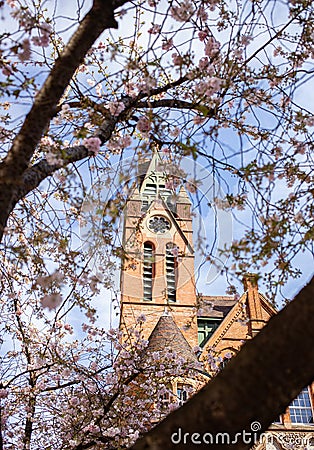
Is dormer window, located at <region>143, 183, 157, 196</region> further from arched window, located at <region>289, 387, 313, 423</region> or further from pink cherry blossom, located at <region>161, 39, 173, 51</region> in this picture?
arched window, located at <region>289, 387, 313, 423</region>

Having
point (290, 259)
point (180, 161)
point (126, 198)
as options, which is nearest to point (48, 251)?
point (126, 198)

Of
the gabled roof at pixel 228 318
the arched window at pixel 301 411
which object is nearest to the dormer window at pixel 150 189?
the gabled roof at pixel 228 318

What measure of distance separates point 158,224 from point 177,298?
15333mm

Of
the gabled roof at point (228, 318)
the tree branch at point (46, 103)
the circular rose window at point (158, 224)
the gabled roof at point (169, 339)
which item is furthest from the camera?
the gabled roof at point (228, 318)

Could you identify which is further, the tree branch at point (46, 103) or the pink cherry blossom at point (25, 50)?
the pink cherry blossom at point (25, 50)

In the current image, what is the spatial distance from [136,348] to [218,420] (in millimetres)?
5480

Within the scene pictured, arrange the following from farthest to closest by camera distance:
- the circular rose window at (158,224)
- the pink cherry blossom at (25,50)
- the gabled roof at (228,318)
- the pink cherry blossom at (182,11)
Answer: the gabled roof at (228,318), the circular rose window at (158,224), the pink cherry blossom at (182,11), the pink cherry blossom at (25,50)

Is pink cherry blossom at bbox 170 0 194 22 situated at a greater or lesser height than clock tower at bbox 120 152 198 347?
greater

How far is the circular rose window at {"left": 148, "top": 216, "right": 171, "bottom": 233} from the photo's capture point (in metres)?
5.14

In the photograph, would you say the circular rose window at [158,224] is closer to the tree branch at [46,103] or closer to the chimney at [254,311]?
the tree branch at [46,103]

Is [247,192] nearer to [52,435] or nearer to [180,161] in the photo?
[180,161]

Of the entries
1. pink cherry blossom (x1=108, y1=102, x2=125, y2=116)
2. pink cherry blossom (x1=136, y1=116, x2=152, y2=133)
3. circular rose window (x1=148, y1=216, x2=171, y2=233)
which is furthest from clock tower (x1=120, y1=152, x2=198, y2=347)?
pink cherry blossom (x1=108, y1=102, x2=125, y2=116)

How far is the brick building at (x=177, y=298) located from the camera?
4512 mm

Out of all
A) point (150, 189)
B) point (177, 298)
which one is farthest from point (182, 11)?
point (177, 298)
